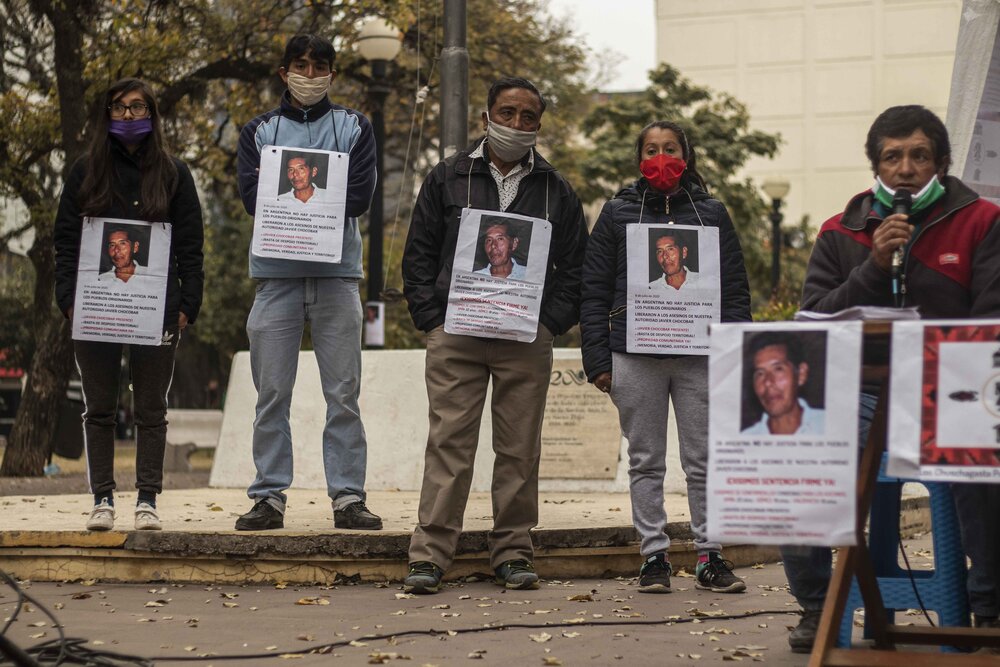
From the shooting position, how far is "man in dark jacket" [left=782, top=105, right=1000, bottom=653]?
4.24 meters

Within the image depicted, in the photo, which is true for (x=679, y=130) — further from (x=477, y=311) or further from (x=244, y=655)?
(x=244, y=655)

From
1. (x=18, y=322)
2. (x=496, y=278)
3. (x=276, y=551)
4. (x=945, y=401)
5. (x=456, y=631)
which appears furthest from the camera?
(x=18, y=322)

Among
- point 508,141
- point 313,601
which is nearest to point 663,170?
point 508,141

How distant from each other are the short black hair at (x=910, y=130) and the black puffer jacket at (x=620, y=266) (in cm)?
177

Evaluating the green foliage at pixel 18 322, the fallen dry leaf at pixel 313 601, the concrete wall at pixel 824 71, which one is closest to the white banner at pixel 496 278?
the fallen dry leaf at pixel 313 601

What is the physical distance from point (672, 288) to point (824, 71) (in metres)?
49.7

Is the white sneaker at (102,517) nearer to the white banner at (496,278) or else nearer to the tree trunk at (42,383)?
the white banner at (496,278)

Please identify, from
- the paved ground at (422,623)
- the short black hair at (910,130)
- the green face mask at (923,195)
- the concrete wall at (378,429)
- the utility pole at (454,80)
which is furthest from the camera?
the concrete wall at (378,429)

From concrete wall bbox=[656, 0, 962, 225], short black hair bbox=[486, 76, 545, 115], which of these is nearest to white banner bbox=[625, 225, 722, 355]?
short black hair bbox=[486, 76, 545, 115]

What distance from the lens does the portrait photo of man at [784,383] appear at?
3652 millimetres

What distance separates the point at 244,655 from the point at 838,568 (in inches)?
78.3

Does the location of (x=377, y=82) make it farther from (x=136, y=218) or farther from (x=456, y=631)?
(x=456, y=631)

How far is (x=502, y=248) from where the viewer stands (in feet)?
19.8

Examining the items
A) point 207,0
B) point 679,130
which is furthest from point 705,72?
point 679,130
